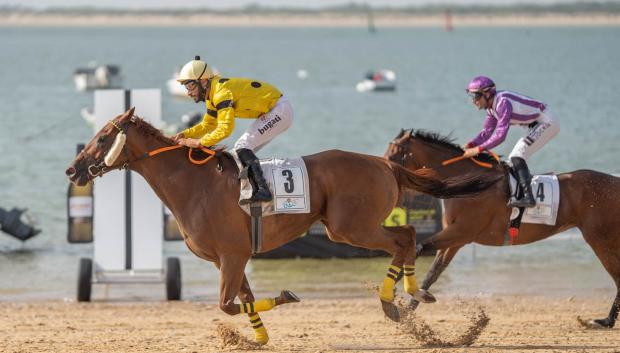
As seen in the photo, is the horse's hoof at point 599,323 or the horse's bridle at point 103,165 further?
the horse's hoof at point 599,323

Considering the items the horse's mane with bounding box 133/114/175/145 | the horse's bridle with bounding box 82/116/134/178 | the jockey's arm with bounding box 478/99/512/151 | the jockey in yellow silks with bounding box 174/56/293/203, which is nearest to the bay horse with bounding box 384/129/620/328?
the jockey's arm with bounding box 478/99/512/151

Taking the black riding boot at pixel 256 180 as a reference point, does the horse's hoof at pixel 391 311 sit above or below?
below

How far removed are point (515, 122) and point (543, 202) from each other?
825mm

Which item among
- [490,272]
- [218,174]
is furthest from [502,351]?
[490,272]

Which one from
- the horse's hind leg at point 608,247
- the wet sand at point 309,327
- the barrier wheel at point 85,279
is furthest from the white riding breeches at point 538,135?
the barrier wheel at point 85,279

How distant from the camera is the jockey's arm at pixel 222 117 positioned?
10000mm

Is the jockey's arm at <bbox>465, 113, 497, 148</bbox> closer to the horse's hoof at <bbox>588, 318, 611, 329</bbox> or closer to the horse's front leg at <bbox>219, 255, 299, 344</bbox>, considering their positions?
the horse's hoof at <bbox>588, 318, 611, 329</bbox>

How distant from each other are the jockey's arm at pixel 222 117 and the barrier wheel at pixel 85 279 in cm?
435

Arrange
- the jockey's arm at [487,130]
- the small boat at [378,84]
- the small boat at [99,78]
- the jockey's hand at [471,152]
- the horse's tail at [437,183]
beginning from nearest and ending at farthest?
the horse's tail at [437,183], the jockey's hand at [471,152], the jockey's arm at [487,130], the small boat at [99,78], the small boat at [378,84]

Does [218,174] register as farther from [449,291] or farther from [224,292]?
[449,291]

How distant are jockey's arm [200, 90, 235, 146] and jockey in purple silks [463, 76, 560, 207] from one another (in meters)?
2.84

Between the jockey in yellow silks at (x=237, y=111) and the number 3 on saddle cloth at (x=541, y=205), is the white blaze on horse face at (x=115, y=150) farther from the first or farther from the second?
the number 3 on saddle cloth at (x=541, y=205)

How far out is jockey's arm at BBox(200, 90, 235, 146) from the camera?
32.8 ft

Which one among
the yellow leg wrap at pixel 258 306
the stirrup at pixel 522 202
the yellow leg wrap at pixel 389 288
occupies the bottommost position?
the yellow leg wrap at pixel 258 306
